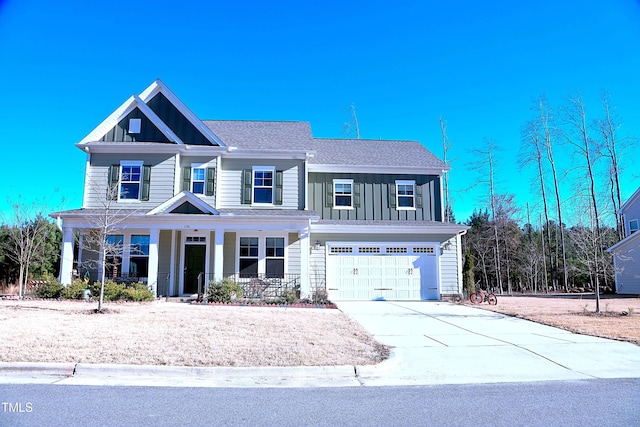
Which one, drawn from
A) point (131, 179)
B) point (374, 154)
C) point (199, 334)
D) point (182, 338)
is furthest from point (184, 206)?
point (374, 154)

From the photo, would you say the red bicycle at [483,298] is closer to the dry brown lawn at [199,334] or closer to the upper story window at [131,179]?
the dry brown lawn at [199,334]

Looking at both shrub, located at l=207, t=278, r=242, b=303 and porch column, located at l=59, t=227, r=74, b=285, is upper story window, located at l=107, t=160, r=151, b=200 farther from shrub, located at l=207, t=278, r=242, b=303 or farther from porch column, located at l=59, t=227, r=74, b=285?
shrub, located at l=207, t=278, r=242, b=303

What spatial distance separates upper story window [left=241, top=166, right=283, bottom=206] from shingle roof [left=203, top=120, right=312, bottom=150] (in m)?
1.02

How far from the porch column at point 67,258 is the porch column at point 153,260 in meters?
2.77

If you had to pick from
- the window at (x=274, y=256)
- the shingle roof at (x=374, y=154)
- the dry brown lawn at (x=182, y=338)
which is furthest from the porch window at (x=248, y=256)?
the dry brown lawn at (x=182, y=338)

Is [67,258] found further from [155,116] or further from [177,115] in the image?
[177,115]

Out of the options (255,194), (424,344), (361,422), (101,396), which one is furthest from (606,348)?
(255,194)

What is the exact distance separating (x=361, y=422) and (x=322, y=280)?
14.2 metres

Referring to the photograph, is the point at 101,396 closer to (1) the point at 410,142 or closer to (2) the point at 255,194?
(2) the point at 255,194

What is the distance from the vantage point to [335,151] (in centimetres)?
2166

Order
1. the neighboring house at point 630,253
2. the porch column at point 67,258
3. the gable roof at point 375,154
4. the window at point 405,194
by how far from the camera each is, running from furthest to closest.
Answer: the neighboring house at point 630,253
the gable roof at point 375,154
the window at point 405,194
the porch column at point 67,258

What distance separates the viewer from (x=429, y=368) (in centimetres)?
667

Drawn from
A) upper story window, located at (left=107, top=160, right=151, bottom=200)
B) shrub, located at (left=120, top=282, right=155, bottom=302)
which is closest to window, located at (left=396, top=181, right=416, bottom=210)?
upper story window, located at (left=107, top=160, right=151, bottom=200)

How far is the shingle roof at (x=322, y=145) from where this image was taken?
64.8 ft
